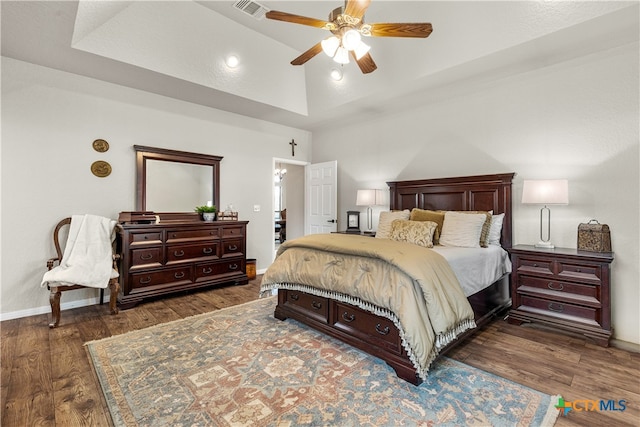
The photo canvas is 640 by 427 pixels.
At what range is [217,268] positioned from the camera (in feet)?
14.4

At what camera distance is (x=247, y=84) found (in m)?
4.22

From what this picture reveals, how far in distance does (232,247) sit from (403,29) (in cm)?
360

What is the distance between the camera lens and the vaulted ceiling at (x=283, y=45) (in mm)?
2686

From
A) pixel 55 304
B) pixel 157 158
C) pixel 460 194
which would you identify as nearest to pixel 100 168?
pixel 157 158

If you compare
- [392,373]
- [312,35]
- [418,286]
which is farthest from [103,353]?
[312,35]

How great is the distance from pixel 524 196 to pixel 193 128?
4543 mm

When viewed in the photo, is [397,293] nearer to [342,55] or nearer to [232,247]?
[342,55]

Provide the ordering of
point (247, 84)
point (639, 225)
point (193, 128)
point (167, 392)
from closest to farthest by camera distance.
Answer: point (167, 392)
point (639, 225)
point (247, 84)
point (193, 128)

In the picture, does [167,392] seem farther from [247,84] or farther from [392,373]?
[247,84]

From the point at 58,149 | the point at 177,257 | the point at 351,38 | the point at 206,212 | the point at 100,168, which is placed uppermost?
the point at 351,38

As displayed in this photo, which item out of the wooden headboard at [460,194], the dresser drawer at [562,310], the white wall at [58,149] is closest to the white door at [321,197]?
the wooden headboard at [460,194]

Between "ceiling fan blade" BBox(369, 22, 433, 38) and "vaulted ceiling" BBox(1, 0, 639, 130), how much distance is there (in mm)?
998

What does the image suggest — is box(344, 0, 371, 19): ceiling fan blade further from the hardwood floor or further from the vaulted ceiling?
the hardwood floor

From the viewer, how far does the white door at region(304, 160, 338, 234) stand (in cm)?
554
